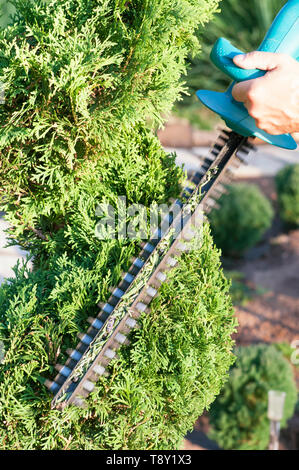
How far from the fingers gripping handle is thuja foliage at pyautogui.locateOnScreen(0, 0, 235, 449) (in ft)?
0.93

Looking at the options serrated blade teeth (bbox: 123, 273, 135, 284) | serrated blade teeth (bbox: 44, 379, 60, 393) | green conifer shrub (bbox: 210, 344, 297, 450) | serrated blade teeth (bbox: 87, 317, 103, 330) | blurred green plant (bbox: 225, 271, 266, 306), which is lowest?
green conifer shrub (bbox: 210, 344, 297, 450)

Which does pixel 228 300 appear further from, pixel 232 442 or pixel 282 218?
pixel 282 218

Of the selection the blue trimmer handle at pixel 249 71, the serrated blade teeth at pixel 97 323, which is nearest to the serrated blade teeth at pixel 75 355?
the serrated blade teeth at pixel 97 323

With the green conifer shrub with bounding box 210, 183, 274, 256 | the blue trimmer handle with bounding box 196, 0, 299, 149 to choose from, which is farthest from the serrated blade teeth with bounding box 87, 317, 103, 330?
the green conifer shrub with bounding box 210, 183, 274, 256

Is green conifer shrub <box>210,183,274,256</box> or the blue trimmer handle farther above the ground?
the blue trimmer handle

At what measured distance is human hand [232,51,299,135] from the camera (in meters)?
1.70

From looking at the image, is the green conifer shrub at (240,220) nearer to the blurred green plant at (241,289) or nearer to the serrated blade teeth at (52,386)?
the blurred green plant at (241,289)

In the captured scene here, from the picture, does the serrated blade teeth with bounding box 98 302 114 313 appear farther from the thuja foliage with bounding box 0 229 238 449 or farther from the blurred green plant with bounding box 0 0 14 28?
the blurred green plant with bounding box 0 0 14 28

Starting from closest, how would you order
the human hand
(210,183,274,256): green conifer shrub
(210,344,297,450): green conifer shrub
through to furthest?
the human hand → (210,344,297,450): green conifer shrub → (210,183,274,256): green conifer shrub

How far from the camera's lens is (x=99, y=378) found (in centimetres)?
189

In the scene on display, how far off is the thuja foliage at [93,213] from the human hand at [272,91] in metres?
0.40

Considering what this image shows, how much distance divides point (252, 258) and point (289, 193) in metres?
1.07

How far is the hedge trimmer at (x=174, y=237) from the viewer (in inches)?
69.6

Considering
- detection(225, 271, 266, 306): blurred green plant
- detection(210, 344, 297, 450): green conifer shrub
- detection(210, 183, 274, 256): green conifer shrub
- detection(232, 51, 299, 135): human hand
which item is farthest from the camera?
detection(210, 183, 274, 256): green conifer shrub
